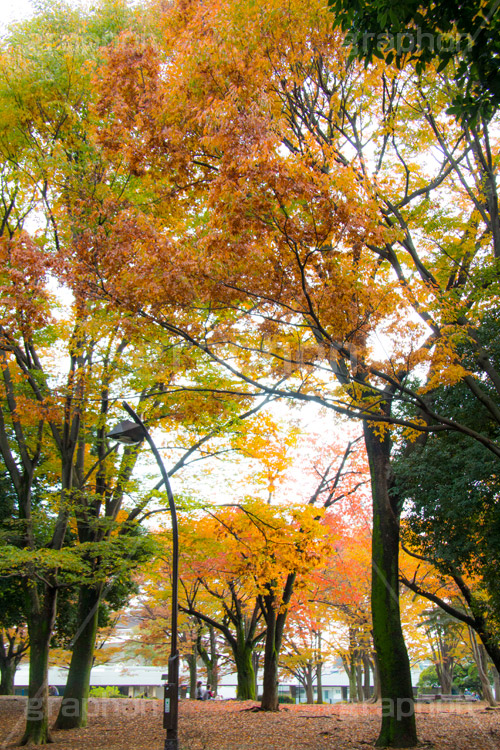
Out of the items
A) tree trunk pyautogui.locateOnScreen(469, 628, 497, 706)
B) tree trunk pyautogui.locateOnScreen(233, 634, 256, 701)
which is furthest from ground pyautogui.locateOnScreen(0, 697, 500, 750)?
tree trunk pyautogui.locateOnScreen(469, 628, 497, 706)

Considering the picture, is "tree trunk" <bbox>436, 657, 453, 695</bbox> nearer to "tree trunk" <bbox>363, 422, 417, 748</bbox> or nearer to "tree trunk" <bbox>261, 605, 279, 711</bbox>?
"tree trunk" <bbox>261, 605, 279, 711</bbox>

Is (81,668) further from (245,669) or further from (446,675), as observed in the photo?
(446,675)

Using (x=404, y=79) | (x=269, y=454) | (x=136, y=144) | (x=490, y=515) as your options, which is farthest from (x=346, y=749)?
(x=404, y=79)

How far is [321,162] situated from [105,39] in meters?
7.28

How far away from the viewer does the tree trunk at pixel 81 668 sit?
11680mm

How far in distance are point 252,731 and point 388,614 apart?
4157 mm

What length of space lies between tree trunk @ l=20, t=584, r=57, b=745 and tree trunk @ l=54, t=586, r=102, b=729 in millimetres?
1472

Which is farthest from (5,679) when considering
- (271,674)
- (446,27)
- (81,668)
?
(446,27)

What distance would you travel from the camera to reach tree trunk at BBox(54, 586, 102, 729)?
1168 cm

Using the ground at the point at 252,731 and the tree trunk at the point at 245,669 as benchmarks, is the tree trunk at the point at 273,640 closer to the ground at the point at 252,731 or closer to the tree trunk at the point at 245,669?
the ground at the point at 252,731

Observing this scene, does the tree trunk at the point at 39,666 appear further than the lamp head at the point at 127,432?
Yes

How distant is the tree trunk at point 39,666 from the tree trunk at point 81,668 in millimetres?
1472

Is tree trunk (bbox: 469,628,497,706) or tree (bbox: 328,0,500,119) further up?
tree (bbox: 328,0,500,119)

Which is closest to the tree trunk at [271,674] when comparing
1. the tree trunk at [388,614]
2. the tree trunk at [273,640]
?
the tree trunk at [273,640]
